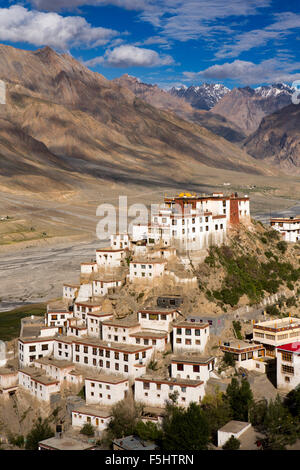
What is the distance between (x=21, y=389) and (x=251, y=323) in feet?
72.2

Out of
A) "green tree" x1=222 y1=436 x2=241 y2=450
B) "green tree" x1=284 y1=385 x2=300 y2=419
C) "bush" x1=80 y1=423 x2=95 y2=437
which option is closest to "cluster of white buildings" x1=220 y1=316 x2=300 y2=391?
"green tree" x1=284 y1=385 x2=300 y2=419

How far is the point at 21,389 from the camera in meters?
53.2

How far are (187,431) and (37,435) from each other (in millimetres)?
12185

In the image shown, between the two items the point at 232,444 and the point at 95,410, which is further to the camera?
the point at 95,410

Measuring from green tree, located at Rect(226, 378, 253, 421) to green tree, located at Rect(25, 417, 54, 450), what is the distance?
13571 millimetres

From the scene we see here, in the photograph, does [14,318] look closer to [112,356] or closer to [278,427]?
[112,356]

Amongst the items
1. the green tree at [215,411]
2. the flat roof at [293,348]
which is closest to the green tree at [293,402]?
the flat roof at [293,348]

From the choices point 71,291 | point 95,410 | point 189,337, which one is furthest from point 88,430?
point 71,291

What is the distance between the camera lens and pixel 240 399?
43375 millimetres

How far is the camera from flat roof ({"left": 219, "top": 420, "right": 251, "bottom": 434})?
40.7 m

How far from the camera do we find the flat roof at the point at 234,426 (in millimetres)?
40719
